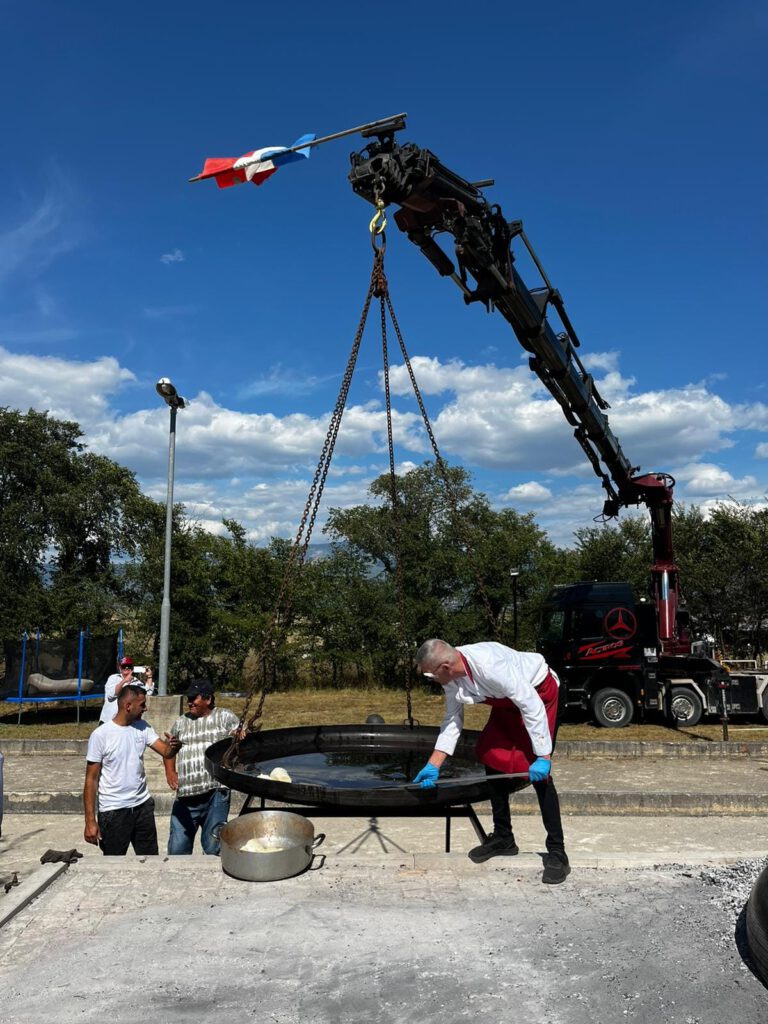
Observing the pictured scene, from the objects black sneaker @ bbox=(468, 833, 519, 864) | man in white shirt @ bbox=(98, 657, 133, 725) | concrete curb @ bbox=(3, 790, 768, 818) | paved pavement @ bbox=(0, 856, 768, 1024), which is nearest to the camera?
paved pavement @ bbox=(0, 856, 768, 1024)

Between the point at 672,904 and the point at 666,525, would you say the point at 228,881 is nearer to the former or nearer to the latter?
the point at 672,904

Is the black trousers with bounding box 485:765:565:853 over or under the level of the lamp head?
under

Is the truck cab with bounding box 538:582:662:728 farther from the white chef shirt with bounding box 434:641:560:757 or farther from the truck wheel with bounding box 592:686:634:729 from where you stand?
the white chef shirt with bounding box 434:641:560:757

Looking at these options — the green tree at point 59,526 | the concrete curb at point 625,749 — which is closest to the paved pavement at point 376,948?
the concrete curb at point 625,749

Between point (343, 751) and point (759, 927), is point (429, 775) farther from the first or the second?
point (343, 751)

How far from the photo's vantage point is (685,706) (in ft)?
45.9

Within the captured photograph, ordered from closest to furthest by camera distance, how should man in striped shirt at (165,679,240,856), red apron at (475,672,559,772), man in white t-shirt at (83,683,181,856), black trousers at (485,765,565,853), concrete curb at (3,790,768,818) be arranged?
black trousers at (485,765,565,853) → red apron at (475,672,559,772) → man in white t-shirt at (83,683,181,856) → man in striped shirt at (165,679,240,856) → concrete curb at (3,790,768,818)

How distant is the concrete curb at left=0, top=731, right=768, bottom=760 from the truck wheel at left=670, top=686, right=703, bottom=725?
252cm

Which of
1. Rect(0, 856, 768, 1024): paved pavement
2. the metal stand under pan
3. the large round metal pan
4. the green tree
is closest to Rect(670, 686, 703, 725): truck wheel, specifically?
the metal stand under pan

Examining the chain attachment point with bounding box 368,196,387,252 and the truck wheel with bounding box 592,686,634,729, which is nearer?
the chain attachment point with bounding box 368,196,387,252

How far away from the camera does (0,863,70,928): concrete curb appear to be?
153 inches

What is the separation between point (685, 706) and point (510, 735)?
10.7 meters

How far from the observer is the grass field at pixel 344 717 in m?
13.2

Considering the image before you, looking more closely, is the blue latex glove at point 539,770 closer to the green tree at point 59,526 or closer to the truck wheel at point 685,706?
the truck wheel at point 685,706
